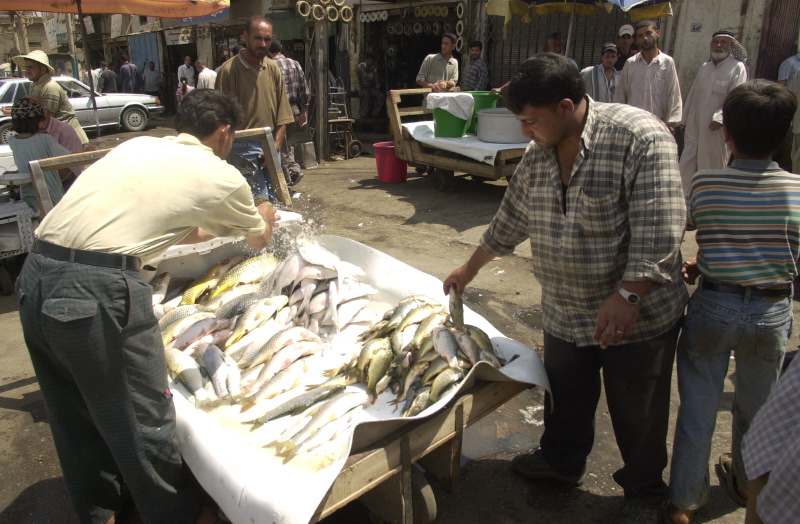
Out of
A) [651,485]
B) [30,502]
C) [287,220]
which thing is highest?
[287,220]

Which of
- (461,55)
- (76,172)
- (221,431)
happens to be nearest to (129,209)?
(221,431)

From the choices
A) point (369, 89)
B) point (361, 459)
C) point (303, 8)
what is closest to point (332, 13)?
point (303, 8)

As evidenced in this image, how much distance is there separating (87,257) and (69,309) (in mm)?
205

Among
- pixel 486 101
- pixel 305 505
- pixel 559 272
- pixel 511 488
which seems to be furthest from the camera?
pixel 486 101

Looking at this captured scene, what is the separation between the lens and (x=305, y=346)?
318 centimetres

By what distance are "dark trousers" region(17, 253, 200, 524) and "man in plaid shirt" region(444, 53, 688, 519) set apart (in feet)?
5.61

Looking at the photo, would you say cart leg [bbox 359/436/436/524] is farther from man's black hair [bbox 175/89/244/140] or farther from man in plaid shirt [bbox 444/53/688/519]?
man's black hair [bbox 175/89/244/140]

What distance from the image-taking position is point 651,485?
260cm

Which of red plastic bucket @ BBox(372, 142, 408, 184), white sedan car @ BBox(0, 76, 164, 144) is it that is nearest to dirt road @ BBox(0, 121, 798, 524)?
red plastic bucket @ BBox(372, 142, 408, 184)

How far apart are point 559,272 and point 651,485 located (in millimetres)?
1083

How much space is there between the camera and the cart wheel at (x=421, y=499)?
2.51 metres

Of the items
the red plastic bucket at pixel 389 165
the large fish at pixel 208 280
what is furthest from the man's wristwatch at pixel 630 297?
the red plastic bucket at pixel 389 165

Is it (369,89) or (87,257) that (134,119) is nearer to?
(369,89)

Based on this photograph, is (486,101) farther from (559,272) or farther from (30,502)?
(30,502)
